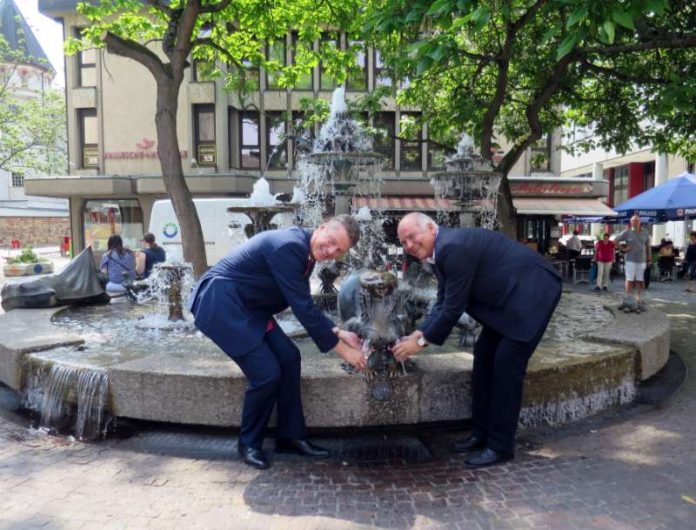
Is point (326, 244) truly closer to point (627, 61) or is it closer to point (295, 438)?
point (295, 438)

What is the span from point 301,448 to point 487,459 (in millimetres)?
1236

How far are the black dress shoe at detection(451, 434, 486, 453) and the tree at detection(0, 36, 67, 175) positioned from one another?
103ft

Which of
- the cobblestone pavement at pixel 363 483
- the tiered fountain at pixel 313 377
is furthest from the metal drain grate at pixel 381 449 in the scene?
the tiered fountain at pixel 313 377

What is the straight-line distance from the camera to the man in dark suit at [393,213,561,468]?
12.0ft

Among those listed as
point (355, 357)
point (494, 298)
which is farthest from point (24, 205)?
point (494, 298)

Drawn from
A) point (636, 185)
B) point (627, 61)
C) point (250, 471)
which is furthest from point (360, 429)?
point (636, 185)

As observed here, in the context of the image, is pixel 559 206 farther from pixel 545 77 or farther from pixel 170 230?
pixel 170 230

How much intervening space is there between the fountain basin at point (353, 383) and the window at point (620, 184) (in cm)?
3601

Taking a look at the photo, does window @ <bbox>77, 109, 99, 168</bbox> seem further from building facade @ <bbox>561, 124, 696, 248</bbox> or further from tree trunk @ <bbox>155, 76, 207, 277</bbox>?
building facade @ <bbox>561, 124, 696, 248</bbox>

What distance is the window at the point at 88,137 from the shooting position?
81.9ft

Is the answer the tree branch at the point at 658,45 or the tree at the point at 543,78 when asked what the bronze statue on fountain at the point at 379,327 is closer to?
the tree at the point at 543,78

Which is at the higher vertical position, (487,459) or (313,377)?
(313,377)

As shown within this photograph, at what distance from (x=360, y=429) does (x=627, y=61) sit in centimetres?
1062

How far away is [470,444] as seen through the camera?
4102 millimetres
